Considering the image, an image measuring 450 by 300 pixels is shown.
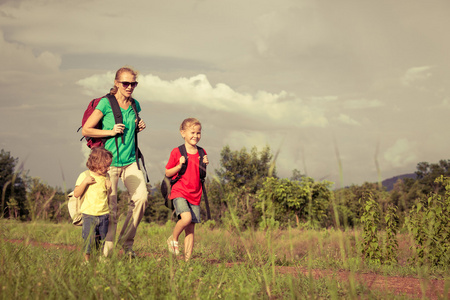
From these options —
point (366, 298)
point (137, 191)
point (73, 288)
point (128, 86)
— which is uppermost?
point (128, 86)

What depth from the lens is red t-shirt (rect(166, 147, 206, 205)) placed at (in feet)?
19.6

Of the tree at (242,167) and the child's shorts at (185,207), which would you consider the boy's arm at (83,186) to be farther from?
the tree at (242,167)

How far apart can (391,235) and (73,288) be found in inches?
273

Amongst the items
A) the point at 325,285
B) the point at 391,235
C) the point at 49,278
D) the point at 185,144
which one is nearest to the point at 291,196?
the point at 391,235

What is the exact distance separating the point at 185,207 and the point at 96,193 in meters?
1.31

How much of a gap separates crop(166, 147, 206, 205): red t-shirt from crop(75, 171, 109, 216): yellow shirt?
114cm

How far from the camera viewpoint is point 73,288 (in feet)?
10.1

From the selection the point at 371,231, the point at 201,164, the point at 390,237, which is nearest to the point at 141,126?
the point at 201,164

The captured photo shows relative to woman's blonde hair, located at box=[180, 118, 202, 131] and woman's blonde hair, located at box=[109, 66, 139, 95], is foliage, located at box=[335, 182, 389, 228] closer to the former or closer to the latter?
woman's blonde hair, located at box=[180, 118, 202, 131]

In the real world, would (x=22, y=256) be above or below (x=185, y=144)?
below

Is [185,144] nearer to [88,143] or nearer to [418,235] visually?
[88,143]

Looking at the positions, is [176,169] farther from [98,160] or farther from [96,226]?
[96,226]

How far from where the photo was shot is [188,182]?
19.7ft

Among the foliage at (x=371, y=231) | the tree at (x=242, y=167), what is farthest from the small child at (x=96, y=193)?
the tree at (x=242, y=167)
